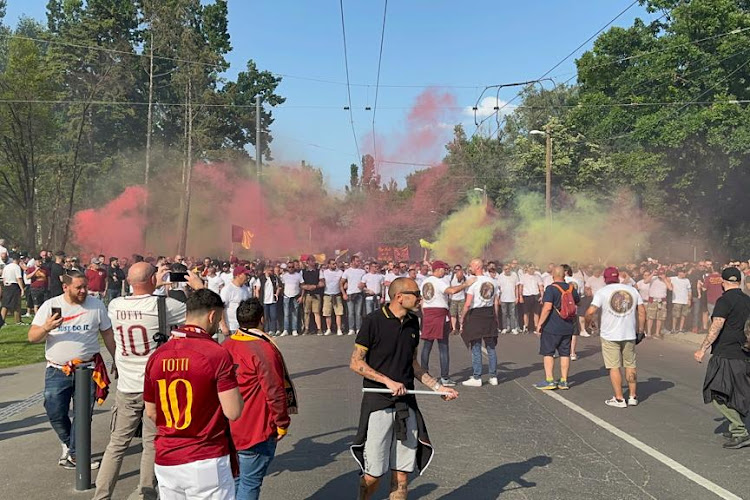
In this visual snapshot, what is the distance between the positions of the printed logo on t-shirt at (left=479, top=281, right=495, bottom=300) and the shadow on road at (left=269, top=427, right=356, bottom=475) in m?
3.61

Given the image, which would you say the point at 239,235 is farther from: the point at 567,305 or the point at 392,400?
the point at 392,400

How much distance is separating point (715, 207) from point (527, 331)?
20.8m

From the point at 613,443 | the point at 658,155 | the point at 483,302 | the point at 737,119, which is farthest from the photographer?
the point at 658,155

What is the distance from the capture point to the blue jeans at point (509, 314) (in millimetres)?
18073

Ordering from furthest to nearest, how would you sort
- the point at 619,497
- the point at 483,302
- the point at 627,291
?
the point at 483,302 < the point at 627,291 < the point at 619,497

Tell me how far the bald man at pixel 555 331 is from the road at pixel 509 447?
285mm

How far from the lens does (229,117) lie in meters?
51.2

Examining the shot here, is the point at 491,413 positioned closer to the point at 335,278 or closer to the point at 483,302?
the point at 483,302

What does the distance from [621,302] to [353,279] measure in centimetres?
910

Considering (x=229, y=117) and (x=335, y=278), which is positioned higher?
(x=229, y=117)

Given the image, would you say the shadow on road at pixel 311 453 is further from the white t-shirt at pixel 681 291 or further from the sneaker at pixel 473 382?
the white t-shirt at pixel 681 291

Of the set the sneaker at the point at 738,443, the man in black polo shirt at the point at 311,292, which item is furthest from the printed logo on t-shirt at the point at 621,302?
the man in black polo shirt at the point at 311,292

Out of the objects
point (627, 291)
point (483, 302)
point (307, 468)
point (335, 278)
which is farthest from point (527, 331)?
point (307, 468)

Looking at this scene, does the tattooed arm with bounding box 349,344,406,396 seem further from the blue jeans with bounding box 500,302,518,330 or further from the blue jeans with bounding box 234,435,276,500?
the blue jeans with bounding box 500,302,518,330
